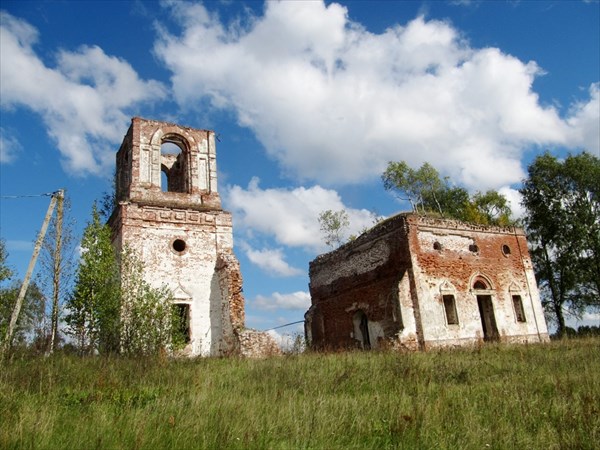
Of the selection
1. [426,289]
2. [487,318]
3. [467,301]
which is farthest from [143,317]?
[487,318]

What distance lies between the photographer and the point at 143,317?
14.4m

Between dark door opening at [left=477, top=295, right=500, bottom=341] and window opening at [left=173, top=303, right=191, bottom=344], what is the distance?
12.1 m

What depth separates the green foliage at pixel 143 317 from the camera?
553 inches

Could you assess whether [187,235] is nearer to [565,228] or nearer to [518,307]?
[518,307]

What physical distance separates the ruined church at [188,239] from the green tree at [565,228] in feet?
72.6

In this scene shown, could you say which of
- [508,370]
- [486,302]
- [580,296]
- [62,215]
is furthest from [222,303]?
[580,296]

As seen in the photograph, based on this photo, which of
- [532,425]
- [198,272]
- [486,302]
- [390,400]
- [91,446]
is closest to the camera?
[91,446]

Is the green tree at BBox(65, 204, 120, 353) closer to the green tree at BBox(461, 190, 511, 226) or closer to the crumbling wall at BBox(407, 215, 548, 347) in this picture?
the crumbling wall at BBox(407, 215, 548, 347)

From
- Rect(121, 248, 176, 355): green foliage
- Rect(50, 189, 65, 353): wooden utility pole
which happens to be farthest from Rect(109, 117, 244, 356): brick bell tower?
Rect(50, 189, 65, 353): wooden utility pole

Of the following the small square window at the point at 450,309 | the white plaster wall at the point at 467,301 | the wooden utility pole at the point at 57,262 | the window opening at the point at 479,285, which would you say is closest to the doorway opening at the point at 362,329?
the white plaster wall at the point at 467,301

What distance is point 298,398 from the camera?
7.45 metres

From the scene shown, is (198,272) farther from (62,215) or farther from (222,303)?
(62,215)

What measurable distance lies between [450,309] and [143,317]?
38.9 feet

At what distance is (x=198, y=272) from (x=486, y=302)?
40.2 ft
